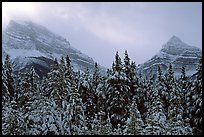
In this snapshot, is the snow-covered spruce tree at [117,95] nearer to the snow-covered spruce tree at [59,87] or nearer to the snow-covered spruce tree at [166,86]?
the snow-covered spruce tree at [59,87]

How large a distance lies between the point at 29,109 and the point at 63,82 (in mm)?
12267

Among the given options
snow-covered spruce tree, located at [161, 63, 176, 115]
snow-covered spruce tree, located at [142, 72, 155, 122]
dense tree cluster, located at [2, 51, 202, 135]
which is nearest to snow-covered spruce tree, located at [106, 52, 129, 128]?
dense tree cluster, located at [2, 51, 202, 135]

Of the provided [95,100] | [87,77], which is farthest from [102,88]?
[87,77]

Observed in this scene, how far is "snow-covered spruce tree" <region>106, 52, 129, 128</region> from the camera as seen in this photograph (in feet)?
112

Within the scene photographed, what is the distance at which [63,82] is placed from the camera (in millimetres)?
36625

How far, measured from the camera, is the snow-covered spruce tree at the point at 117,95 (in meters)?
34.2

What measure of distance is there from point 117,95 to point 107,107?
5.72 ft

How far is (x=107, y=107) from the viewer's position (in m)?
35.6

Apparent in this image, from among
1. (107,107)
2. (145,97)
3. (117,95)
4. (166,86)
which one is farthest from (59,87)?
(166,86)

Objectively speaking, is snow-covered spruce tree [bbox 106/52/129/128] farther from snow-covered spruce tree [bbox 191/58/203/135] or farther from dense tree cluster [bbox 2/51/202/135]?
snow-covered spruce tree [bbox 191/58/203/135]

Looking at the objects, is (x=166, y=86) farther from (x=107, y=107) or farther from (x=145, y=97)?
(x=107, y=107)

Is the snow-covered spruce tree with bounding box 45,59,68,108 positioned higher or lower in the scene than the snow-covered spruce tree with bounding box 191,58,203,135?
higher

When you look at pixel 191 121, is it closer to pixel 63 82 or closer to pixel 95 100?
pixel 63 82

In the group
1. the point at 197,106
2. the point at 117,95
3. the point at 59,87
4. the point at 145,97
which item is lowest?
the point at 197,106
